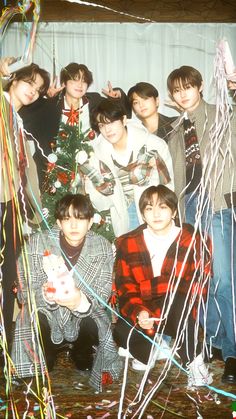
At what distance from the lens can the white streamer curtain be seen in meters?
2.60

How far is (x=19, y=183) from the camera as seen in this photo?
2430 millimetres

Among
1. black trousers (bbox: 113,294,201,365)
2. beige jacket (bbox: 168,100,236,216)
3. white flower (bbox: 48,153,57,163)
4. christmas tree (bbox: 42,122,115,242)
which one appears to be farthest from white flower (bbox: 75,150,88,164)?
black trousers (bbox: 113,294,201,365)

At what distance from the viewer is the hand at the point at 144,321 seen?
2.45m

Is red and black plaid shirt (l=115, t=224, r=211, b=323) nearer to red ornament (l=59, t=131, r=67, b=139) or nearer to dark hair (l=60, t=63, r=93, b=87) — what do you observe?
red ornament (l=59, t=131, r=67, b=139)

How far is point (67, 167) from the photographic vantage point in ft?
8.46

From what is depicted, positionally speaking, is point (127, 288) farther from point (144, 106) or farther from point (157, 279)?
point (144, 106)

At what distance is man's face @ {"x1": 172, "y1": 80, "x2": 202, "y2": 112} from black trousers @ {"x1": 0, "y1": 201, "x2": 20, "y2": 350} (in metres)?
1.00

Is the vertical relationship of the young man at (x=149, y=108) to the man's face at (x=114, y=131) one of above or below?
above

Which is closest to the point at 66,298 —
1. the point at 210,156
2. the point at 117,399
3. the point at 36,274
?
the point at 36,274

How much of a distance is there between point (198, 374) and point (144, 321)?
35 centimetres

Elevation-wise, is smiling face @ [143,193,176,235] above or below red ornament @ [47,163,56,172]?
below

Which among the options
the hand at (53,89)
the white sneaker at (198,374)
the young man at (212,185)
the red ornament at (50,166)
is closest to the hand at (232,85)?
the young man at (212,185)

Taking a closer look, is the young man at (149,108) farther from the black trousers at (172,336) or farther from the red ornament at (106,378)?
the red ornament at (106,378)

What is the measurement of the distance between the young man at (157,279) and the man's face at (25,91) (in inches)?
29.6
